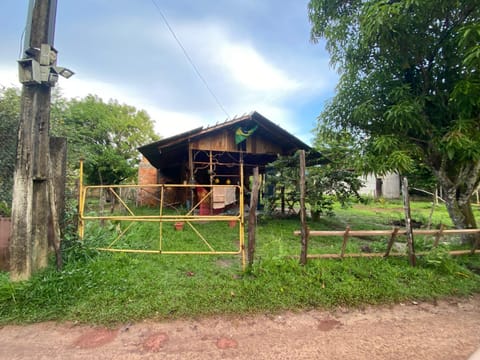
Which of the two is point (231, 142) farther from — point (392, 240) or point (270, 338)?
point (270, 338)

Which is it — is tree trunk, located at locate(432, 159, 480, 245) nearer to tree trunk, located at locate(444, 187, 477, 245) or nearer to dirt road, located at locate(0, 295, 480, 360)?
tree trunk, located at locate(444, 187, 477, 245)

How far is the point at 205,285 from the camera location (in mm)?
3121

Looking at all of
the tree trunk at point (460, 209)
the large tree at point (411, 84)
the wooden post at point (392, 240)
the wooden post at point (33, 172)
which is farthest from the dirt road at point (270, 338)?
the tree trunk at point (460, 209)

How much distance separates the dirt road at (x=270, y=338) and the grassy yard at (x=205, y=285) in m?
0.17

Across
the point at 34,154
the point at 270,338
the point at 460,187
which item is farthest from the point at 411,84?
the point at 34,154

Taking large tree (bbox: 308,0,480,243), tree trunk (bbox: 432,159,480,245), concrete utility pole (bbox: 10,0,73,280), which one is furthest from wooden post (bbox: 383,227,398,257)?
concrete utility pole (bbox: 10,0,73,280)

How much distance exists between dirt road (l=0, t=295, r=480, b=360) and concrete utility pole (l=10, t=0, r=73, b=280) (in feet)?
3.57

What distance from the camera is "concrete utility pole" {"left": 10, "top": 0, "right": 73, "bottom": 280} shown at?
3.04 m

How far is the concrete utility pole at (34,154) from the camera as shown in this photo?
3043mm

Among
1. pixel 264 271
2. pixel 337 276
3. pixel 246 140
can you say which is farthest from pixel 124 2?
pixel 337 276

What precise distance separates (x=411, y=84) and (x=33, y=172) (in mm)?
7440

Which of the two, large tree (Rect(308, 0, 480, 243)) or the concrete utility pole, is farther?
large tree (Rect(308, 0, 480, 243))

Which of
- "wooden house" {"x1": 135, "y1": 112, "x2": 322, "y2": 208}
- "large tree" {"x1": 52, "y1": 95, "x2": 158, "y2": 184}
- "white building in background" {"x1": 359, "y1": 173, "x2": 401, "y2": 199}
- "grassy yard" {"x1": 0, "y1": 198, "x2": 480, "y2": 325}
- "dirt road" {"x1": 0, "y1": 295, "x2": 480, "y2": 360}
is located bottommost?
"dirt road" {"x1": 0, "y1": 295, "x2": 480, "y2": 360}

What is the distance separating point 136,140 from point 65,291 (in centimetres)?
2451
